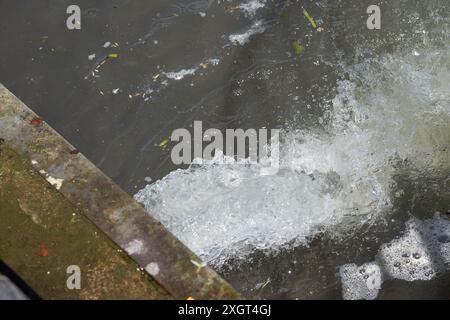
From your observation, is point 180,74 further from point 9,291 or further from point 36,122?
point 9,291

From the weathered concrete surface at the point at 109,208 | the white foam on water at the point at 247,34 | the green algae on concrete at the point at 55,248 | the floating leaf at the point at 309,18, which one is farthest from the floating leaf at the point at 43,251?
the floating leaf at the point at 309,18

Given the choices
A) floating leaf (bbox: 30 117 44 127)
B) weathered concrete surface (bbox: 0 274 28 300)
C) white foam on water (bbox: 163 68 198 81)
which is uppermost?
white foam on water (bbox: 163 68 198 81)

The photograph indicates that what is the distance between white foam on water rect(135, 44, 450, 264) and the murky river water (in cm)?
1

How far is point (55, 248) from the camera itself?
388cm

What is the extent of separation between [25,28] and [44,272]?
3.25 metres

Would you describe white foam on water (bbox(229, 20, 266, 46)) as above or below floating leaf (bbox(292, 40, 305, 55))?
above

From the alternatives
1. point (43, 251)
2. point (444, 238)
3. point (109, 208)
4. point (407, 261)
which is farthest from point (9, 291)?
point (444, 238)

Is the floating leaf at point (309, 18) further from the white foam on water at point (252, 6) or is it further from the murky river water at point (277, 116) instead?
the white foam on water at point (252, 6)

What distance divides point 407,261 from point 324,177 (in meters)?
1.02

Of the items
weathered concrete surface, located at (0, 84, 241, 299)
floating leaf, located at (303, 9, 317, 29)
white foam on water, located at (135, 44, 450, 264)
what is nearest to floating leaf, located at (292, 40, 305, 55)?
floating leaf, located at (303, 9, 317, 29)

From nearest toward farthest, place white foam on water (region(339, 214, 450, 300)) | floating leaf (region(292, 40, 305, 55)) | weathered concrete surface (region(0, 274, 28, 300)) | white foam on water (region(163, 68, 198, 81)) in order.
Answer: weathered concrete surface (region(0, 274, 28, 300))
white foam on water (region(339, 214, 450, 300))
white foam on water (region(163, 68, 198, 81))
floating leaf (region(292, 40, 305, 55))

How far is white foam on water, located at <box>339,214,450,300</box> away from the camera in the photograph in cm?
447

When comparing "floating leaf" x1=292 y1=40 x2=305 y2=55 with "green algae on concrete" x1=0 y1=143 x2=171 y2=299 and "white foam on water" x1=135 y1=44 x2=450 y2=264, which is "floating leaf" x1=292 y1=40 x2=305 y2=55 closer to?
"white foam on water" x1=135 y1=44 x2=450 y2=264
